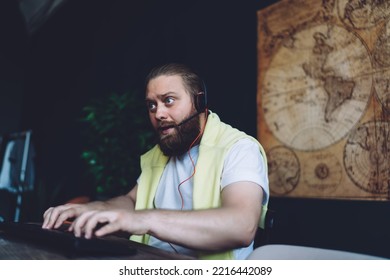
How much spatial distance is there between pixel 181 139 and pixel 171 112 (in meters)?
0.12

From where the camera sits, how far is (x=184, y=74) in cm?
162

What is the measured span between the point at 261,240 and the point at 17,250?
2.53 ft

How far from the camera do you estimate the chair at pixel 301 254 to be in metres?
0.75

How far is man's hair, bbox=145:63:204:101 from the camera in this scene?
5.24 ft

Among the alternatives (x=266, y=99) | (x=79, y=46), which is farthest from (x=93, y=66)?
(x=266, y=99)

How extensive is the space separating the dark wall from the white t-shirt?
825 mm

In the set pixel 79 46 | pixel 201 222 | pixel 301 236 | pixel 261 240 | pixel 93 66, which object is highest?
pixel 79 46

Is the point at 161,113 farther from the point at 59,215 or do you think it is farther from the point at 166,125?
the point at 59,215

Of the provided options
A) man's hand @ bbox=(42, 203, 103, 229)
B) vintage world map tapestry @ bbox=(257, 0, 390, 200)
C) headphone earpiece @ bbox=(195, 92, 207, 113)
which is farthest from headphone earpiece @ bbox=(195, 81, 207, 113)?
vintage world map tapestry @ bbox=(257, 0, 390, 200)

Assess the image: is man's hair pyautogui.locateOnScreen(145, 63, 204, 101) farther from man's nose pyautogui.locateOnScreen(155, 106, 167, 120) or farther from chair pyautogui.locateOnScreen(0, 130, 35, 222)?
chair pyautogui.locateOnScreen(0, 130, 35, 222)

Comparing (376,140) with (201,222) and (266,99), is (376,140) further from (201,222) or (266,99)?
(201,222)

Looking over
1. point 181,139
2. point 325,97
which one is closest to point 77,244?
point 181,139
